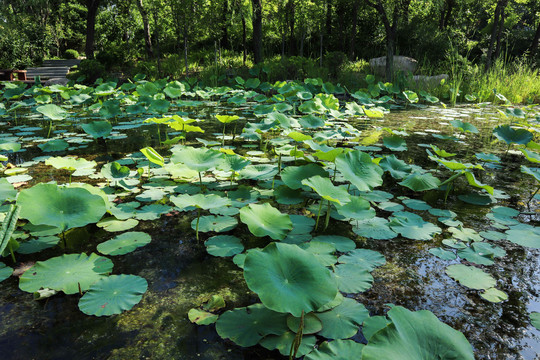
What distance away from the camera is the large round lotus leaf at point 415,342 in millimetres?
814

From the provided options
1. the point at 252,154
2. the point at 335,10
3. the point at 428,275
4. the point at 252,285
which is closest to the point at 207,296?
the point at 252,285

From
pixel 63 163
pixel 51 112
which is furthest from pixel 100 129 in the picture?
pixel 63 163

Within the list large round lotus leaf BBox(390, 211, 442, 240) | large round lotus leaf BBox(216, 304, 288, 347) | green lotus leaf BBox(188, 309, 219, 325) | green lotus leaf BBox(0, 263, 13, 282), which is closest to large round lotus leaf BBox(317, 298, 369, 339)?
large round lotus leaf BBox(216, 304, 288, 347)

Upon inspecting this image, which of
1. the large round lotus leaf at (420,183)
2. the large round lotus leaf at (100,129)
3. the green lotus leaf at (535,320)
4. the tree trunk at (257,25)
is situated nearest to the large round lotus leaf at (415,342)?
the green lotus leaf at (535,320)

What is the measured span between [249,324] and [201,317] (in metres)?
0.19

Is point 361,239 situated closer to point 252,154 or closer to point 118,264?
point 118,264

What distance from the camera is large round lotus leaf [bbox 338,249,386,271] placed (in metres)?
1.55

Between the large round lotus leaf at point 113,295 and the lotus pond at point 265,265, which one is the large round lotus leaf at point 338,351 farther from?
the large round lotus leaf at point 113,295

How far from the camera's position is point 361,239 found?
1.85 m

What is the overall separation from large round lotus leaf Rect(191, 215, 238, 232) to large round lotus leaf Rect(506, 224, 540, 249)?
1.46m

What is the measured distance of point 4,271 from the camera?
1.44m

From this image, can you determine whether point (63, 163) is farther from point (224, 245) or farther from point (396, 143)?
point (396, 143)

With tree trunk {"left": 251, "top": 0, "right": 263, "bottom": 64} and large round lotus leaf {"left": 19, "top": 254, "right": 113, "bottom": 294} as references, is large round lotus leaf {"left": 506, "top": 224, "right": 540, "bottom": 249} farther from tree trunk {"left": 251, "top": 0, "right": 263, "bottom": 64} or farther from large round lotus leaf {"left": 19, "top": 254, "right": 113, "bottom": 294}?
tree trunk {"left": 251, "top": 0, "right": 263, "bottom": 64}

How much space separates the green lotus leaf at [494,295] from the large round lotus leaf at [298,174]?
1.02 metres
